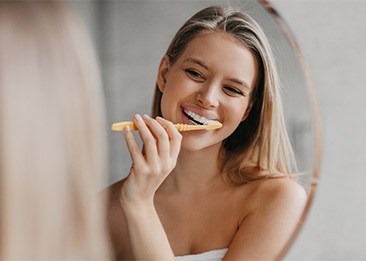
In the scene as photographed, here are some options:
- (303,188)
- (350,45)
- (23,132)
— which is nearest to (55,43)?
(23,132)

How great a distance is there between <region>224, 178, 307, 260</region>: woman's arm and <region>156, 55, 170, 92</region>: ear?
0.13 metres

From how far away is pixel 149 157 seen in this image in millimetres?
482

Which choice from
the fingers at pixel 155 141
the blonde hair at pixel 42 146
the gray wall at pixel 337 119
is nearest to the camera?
the blonde hair at pixel 42 146

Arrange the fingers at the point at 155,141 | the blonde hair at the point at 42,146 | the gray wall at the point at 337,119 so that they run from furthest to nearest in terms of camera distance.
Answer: the gray wall at the point at 337,119 < the fingers at the point at 155,141 < the blonde hair at the point at 42,146

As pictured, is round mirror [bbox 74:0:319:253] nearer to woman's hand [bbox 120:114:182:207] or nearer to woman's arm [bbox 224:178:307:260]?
woman's hand [bbox 120:114:182:207]

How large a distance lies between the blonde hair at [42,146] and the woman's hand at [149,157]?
0.08 m

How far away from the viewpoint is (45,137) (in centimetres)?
38

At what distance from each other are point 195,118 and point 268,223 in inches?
4.8

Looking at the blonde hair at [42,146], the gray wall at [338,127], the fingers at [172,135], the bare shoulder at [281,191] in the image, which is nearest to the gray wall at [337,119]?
the gray wall at [338,127]

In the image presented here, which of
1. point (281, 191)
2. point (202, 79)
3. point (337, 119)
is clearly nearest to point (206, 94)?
point (202, 79)

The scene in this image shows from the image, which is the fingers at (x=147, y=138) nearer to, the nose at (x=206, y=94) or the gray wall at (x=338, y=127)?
the nose at (x=206, y=94)

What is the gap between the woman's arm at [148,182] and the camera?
1.58 ft

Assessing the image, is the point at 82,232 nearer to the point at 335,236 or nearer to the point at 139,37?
the point at 139,37

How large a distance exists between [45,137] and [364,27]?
43 centimetres
